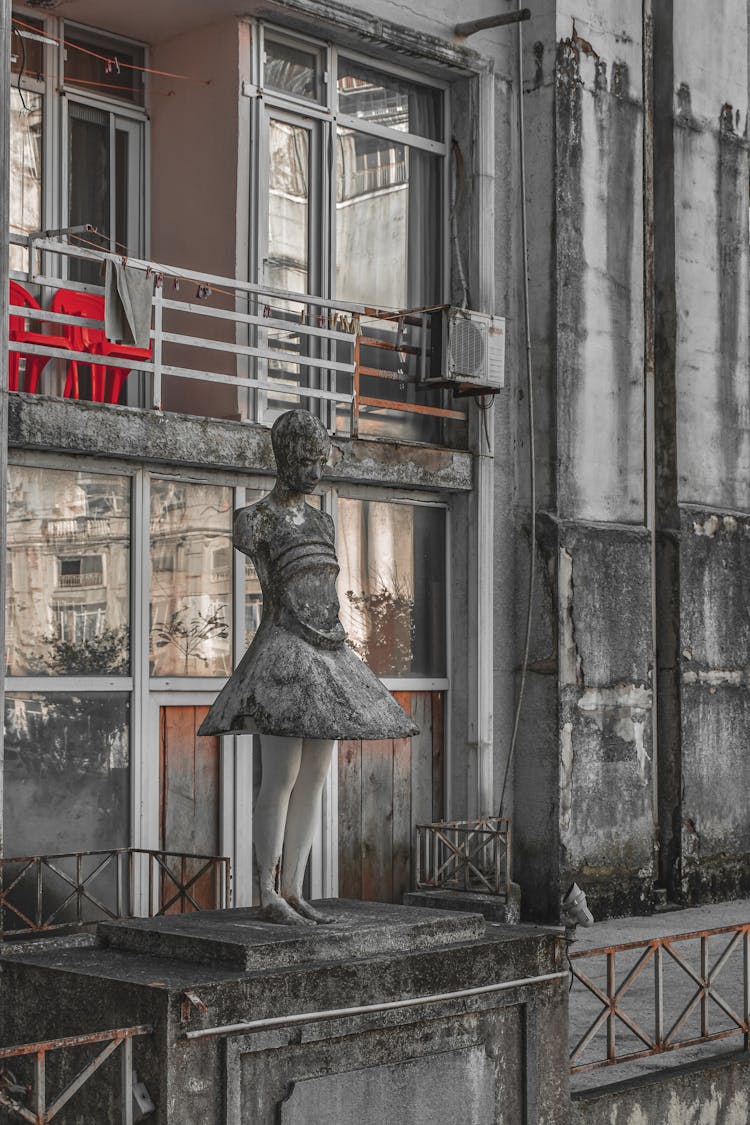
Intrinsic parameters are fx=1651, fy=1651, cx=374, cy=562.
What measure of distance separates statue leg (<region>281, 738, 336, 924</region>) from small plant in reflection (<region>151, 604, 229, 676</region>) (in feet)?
16.2

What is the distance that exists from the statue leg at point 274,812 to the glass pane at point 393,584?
627cm

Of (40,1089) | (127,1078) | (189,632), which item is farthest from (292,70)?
(40,1089)

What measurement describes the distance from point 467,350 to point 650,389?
2.50 meters

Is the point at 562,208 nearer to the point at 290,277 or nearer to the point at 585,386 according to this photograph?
the point at 585,386

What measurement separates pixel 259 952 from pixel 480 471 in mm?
8307

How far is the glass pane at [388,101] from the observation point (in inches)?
574

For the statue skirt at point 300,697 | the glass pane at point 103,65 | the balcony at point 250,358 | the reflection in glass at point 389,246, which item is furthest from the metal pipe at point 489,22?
the statue skirt at point 300,697

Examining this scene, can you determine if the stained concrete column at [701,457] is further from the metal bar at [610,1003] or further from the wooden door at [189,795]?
the metal bar at [610,1003]

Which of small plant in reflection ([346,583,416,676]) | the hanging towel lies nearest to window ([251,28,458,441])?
small plant in reflection ([346,583,416,676])

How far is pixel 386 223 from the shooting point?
1484cm

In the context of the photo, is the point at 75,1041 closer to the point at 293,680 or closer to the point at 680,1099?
→ the point at 293,680

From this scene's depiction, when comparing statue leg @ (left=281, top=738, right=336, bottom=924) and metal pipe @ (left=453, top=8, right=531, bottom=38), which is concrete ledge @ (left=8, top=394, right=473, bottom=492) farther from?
statue leg @ (left=281, top=738, right=336, bottom=924)

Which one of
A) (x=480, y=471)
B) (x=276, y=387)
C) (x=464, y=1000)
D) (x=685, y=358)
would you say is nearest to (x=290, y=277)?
(x=276, y=387)

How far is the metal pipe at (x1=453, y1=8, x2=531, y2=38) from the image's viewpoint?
14703mm
